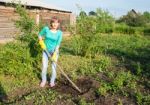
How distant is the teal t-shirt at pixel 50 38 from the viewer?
7.90m

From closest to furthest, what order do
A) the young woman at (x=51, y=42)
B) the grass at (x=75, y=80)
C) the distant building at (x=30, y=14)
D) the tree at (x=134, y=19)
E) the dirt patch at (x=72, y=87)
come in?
the grass at (x=75, y=80)
the dirt patch at (x=72, y=87)
the young woman at (x=51, y=42)
the distant building at (x=30, y=14)
the tree at (x=134, y=19)

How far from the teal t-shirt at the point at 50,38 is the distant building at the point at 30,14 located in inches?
235

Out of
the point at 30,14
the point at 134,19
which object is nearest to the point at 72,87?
the point at 30,14

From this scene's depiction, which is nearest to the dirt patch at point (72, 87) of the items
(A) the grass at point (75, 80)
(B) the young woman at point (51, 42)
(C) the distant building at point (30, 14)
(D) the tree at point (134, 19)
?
(A) the grass at point (75, 80)

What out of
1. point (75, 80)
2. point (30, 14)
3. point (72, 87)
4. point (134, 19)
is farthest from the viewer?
point (134, 19)

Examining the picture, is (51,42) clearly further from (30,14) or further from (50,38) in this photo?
(30,14)

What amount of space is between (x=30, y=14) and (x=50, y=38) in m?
8.54

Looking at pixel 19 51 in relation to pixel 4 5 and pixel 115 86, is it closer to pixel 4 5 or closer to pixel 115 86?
pixel 115 86

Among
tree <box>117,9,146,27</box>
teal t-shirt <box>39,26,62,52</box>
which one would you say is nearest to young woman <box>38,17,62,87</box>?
teal t-shirt <box>39,26,62,52</box>

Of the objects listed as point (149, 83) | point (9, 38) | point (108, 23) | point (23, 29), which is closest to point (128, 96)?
point (149, 83)

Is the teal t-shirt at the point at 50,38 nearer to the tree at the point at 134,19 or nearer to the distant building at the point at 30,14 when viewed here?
the distant building at the point at 30,14

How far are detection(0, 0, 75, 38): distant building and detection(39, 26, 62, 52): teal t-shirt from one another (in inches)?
235

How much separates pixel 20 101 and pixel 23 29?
10.3 ft

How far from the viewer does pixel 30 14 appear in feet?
53.2
